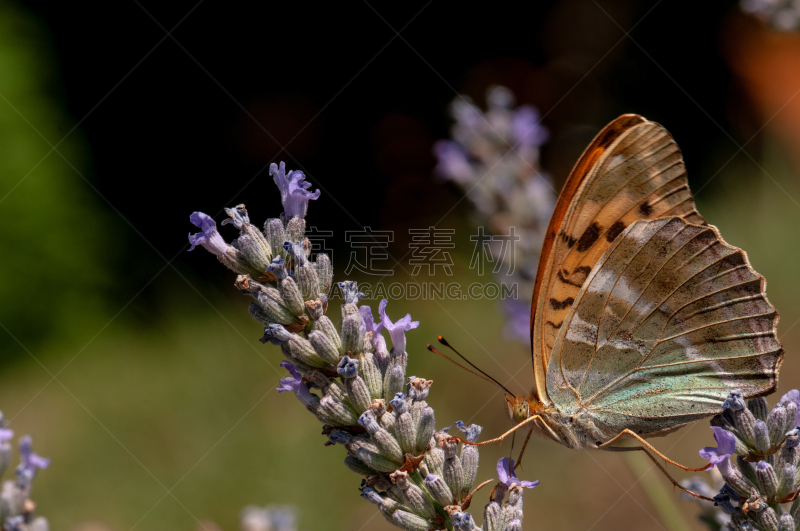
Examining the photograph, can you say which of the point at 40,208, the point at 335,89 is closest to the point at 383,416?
the point at 335,89

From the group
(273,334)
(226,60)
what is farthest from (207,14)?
(273,334)

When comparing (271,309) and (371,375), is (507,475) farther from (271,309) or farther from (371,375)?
(271,309)

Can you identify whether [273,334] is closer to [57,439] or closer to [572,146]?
[57,439]

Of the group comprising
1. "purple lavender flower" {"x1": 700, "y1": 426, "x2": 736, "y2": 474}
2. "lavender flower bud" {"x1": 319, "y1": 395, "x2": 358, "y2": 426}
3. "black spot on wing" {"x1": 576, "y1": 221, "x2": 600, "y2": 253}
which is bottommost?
"lavender flower bud" {"x1": 319, "y1": 395, "x2": 358, "y2": 426}

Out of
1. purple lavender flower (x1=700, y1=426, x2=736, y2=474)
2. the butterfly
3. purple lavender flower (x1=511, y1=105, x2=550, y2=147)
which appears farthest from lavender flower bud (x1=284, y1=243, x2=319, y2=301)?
purple lavender flower (x1=511, y1=105, x2=550, y2=147)

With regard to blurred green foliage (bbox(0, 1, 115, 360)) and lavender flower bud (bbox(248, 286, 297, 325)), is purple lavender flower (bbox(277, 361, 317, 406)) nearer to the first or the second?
lavender flower bud (bbox(248, 286, 297, 325))

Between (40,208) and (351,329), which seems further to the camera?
(40,208)
